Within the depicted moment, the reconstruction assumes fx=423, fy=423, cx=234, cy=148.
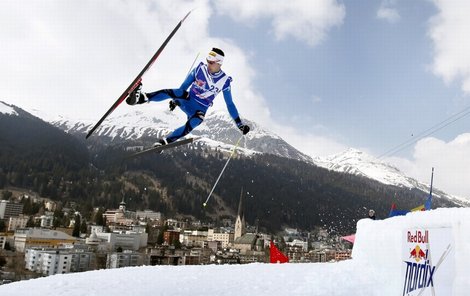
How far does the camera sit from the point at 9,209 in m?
136

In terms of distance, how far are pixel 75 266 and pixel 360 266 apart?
9208cm

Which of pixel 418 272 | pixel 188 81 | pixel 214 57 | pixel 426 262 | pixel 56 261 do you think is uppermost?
pixel 214 57

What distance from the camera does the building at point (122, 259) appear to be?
3791 inches

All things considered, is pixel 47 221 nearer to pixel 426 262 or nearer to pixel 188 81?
pixel 188 81

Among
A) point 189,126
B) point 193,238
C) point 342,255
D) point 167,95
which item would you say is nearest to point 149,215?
point 193,238

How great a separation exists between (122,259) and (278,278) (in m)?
91.3

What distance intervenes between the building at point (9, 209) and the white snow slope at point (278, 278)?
138 m

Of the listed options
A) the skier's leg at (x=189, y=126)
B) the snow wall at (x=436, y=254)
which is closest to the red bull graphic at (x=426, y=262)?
the snow wall at (x=436, y=254)

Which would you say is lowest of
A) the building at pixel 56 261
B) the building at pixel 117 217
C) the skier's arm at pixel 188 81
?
the building at pixel 56 261

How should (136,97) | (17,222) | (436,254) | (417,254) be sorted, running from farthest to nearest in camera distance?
(17,222), (417,254), (136,97), (436,254)

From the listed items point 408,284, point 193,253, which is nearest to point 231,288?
point 408,284

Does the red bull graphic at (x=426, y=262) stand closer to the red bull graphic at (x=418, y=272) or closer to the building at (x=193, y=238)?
the red bull graphic at (x=418, y=272)

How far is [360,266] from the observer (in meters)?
14.0

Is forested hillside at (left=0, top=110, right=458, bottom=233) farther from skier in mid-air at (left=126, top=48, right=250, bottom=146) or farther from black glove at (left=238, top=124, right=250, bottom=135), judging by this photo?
skier in mid-air at (left=126, top=48, right=250, bottom=146)
